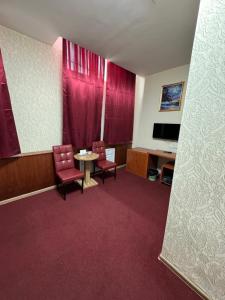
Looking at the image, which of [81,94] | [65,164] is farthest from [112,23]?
[65,164]

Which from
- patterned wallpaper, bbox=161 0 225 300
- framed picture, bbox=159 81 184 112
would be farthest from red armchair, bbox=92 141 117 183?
patterned wallpaper, bbox=161 0 225 300

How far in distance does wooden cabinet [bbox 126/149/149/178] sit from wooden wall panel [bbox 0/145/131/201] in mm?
2017

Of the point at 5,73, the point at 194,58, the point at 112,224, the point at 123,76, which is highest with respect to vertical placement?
the point at 123,76

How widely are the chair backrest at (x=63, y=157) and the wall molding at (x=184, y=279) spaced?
6.77ft

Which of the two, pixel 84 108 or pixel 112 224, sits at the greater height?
pixel 84 108

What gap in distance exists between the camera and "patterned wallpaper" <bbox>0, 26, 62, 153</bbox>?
2.09 meters

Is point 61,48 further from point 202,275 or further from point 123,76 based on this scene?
point 202,275

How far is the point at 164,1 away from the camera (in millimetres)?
1510

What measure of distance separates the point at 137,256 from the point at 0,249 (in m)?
1.49

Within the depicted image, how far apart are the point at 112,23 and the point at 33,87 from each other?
1.58 metres

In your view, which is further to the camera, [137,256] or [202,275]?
[137,256]

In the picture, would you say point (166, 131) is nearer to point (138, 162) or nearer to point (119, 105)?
point (138, 162)

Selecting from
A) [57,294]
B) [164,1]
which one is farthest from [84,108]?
[57,294]

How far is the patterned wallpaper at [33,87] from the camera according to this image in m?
2.09
